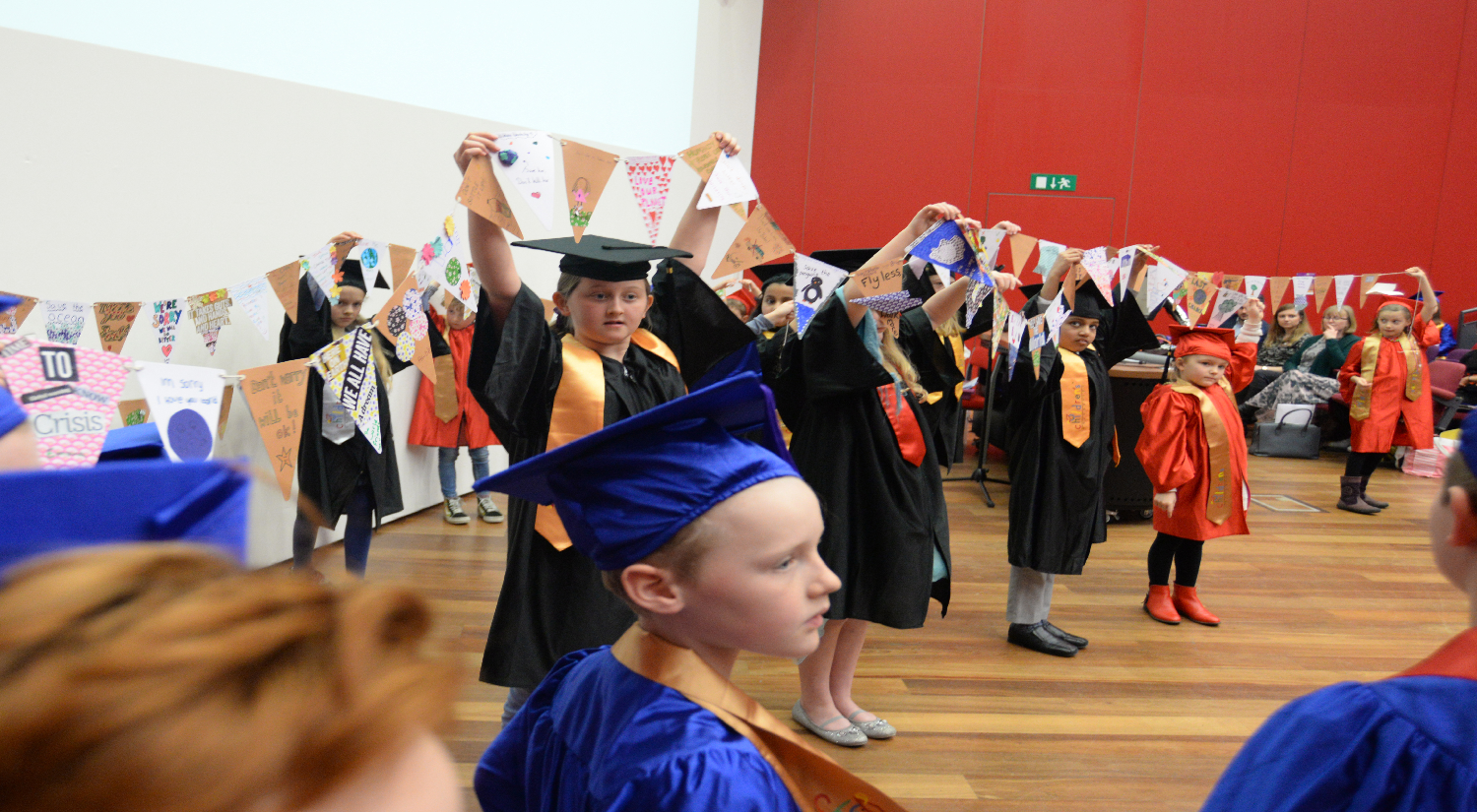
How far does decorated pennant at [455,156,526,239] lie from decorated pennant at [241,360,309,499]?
44.4 inches

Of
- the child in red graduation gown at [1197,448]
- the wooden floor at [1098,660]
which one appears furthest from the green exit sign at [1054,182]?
the child in red graduation gown at [1197,448]

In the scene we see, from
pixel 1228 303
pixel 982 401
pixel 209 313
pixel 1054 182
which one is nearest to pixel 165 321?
pixel 209 313

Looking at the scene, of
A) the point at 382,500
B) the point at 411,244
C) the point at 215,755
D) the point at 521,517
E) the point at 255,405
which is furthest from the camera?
the point at 411,244

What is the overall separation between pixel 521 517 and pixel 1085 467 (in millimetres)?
2524

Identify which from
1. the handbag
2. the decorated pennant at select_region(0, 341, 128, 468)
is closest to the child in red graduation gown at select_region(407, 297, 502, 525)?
the decorated pennant at select_region(0, 341, 128, 468)

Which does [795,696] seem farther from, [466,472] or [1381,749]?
[466,472]

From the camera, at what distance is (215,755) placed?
0.34m

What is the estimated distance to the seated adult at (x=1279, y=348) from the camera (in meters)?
9.23

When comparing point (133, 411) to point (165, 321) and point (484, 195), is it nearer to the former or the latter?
point (165, 321)

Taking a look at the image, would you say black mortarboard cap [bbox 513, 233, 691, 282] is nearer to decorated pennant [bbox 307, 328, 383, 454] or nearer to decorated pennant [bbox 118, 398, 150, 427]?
decorated pennant [bbox 307, 328, 383, 454]

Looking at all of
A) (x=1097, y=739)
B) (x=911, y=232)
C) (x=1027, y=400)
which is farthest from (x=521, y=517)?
(x=1027, y=400)

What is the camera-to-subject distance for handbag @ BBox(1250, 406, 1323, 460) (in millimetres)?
8844

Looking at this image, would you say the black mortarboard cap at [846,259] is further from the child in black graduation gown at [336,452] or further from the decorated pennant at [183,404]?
the child in black graduation gown at [336,452]

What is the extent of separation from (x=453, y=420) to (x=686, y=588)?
457cm
